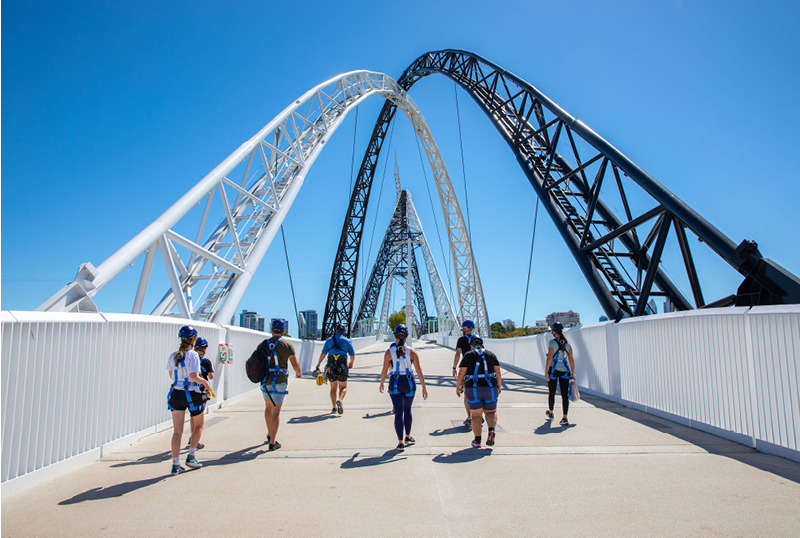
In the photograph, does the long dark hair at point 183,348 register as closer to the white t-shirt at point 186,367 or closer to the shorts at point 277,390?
the white t-shirt at point 186,367

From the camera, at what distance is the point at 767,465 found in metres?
4.65

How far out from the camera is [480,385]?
5703 millimetres

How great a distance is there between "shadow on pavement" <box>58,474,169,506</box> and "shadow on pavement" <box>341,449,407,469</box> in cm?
186

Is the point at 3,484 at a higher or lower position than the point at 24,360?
lower

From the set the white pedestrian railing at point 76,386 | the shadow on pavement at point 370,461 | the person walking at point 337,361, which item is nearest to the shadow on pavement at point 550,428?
the shadow on pavement at point 370,461

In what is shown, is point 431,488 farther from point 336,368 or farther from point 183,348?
point 336,368

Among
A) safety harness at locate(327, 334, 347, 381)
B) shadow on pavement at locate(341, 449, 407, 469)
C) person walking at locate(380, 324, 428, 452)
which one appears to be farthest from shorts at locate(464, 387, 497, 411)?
safety harness at locate(327, 334, 347, 381)

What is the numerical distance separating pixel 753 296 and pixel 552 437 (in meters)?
5.55

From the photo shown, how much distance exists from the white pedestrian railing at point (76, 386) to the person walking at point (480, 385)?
4318mm

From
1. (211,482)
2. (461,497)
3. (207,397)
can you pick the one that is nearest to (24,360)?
(207,397)

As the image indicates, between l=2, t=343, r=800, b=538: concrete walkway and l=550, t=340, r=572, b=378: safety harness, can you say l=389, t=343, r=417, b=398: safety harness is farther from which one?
l=550, t=340, r=572, b=378: safety harness

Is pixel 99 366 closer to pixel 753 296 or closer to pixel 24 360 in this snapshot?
pixel 24 360

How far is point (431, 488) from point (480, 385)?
5.82 ft

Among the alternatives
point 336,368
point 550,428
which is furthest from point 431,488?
point 336,368
